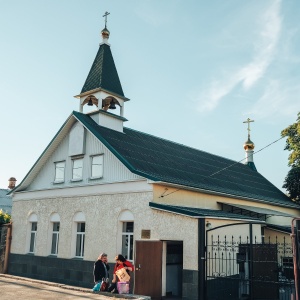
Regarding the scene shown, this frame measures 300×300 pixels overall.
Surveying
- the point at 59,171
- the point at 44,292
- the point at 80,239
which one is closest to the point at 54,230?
the point at 80,239

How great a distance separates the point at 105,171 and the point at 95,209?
1905mm

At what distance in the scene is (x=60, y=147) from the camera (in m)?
22.1

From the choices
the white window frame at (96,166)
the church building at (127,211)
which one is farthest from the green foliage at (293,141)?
the white window frame at (96,166)

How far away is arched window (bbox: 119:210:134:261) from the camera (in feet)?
57.5

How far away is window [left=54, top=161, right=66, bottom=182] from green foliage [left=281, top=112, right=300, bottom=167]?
20856 mm

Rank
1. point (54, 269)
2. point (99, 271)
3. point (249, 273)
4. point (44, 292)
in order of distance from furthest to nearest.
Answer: point (54, 269) < point (44, 292) < point (99, 271) < point (249, 273)

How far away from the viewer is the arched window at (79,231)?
19.7 m

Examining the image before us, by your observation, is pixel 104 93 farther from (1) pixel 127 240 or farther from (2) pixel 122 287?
(2) pixel 122 287

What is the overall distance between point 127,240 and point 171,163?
17.9 ft

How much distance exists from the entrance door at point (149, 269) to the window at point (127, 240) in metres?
1.47

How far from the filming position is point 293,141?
34.6 metres

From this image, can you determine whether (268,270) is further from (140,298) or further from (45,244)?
(45,244)

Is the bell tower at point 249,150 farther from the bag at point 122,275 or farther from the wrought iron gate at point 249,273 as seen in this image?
the bag at point 122,275

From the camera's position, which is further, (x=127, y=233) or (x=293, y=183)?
(x=293, y=183)
